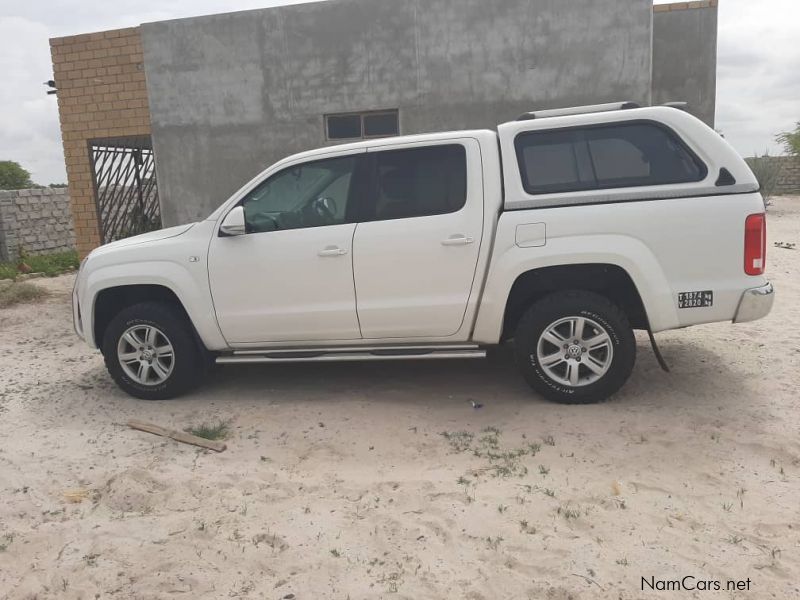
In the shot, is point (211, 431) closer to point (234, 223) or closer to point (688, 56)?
point (234, 223)

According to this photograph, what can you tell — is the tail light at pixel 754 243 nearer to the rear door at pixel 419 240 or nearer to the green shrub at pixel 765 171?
the rear door at pixel 419 240

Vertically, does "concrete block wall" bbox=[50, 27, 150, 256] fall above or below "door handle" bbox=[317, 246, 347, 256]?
above

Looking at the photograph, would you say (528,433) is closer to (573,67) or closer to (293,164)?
(293,164)

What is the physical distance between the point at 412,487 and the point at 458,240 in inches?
66.9

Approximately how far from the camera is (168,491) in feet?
11.6

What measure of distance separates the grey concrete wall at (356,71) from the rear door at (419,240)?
4194 millimetres

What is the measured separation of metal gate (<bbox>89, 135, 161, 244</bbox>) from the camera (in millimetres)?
11031

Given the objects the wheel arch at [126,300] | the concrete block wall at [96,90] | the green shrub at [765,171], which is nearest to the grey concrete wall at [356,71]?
the concrete block wall at [96,90]

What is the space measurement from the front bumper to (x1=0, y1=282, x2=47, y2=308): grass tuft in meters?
9.44

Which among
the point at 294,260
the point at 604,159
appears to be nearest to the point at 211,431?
the point at 294,260

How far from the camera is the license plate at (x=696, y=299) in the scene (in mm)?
4043

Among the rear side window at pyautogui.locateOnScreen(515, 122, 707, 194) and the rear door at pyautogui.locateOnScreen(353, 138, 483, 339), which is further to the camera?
the rear door at pyautogui.locateOnScreen(353, 138, 483, 339)

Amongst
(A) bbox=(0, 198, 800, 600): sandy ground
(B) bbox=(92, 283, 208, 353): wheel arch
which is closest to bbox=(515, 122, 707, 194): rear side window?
(A) bbox=(0, 198, 800, 600): sandy ground

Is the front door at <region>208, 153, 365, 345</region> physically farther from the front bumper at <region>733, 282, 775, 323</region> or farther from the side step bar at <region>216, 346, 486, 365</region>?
the front bumper at <region>733, 282, 775, 323</region>
